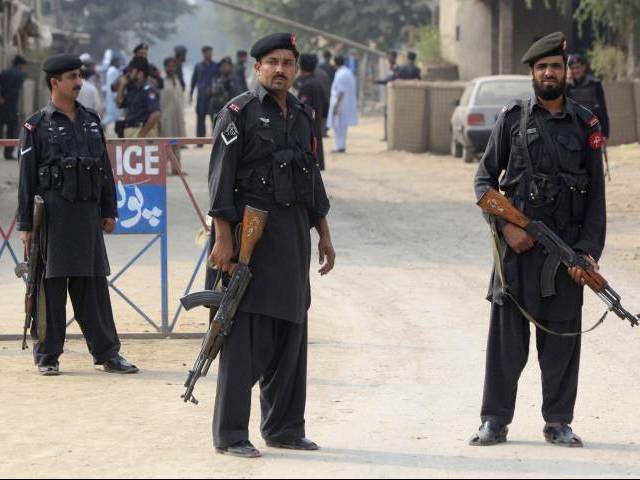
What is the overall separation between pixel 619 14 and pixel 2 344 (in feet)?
59.5

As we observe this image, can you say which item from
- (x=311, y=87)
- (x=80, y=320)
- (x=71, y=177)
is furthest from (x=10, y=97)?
(x=71, y=177)

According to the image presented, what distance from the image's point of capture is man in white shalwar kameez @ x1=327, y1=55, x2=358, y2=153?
2711 cm

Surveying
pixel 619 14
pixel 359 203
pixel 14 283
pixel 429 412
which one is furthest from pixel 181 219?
pixel 619 14

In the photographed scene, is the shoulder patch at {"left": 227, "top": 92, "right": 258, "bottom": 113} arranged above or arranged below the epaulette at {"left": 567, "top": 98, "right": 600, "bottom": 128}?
above

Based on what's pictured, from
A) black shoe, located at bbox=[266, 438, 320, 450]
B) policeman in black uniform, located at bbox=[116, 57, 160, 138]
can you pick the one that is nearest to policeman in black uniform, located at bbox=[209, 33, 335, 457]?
black shoe, located at bbox=[266, 438, 320, 450]

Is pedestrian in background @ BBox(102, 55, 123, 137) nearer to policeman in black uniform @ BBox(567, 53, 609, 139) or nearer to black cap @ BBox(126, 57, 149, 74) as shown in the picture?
black cap @ BBox(126, 57, 149, 74)

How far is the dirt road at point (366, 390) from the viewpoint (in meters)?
6.27

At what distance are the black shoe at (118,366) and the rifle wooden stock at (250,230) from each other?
2552 mm

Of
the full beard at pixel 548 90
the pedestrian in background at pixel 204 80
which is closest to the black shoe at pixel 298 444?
the full beard at pixel 548 90

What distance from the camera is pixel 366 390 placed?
8.07 metres

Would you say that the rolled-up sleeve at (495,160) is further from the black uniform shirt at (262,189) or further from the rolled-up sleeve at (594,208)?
the black uniform shirt at (262,189)

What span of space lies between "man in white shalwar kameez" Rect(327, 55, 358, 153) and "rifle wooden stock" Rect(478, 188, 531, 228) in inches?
803

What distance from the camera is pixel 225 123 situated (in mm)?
6305

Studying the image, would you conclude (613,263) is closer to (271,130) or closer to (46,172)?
(46,172)
